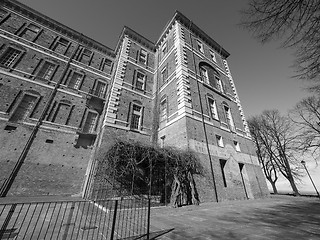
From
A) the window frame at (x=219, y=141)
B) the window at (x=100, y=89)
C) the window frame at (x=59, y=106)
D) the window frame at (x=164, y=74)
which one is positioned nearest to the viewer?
the window frame at (x=219, y=141)

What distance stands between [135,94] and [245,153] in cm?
1199

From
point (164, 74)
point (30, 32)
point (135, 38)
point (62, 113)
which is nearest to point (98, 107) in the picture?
point (62, 113)

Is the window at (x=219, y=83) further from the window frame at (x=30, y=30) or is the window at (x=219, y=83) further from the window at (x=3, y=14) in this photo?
the window at (x=3, y=14)

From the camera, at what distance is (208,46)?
1953 cm

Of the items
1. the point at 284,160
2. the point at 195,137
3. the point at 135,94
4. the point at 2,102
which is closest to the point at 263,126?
the point at 284,160

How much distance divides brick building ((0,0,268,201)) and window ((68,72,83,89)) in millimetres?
103

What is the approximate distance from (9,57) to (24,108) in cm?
559

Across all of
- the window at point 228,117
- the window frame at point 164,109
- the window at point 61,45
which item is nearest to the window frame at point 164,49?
the window frame at point 164,109

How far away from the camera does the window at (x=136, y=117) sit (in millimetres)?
12891

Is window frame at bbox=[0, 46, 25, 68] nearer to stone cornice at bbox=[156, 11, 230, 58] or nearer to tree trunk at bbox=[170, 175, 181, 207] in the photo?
stone cornice at bbox=[156, 11, 230, 58]

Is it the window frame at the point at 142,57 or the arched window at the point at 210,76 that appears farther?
the window frame at the point at 142,57

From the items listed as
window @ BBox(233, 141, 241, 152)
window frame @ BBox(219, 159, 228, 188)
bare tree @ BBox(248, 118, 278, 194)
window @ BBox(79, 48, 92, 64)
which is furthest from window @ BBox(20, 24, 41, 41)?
bare tree @ BBox(248, 118, 278, 194)

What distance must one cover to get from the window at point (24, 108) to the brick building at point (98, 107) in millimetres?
11

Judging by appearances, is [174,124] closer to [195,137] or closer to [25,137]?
[195,137]
